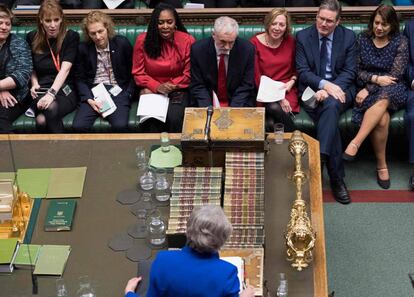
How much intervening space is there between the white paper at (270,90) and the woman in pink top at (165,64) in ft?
1.83

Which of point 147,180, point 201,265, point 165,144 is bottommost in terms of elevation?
point 201,265

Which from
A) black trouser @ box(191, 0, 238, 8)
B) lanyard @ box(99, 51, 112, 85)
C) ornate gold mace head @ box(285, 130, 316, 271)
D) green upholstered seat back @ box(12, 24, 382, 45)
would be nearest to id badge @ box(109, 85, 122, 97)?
lanyard @ box(99, 51, 112, 85)

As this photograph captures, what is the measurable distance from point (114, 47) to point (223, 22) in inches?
37.8

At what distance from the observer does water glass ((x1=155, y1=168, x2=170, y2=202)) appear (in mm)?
4652

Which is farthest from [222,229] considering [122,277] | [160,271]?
[122,277]

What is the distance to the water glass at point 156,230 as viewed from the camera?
4.32 meters

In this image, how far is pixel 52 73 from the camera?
20.6ft

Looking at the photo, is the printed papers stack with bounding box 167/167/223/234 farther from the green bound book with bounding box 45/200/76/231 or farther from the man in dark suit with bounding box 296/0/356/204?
the man in dark suit with bounding box 296/0/356/204

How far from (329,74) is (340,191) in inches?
35.4

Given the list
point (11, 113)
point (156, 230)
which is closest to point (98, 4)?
point (11, 113)

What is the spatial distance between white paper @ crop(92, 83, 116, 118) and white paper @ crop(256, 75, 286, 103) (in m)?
1.08

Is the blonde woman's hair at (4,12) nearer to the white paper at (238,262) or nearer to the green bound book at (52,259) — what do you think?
the green bound book at (52,259)

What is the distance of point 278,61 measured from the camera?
20.0 feet

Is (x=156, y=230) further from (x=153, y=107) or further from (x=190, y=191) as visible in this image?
(x=153, y=107)
